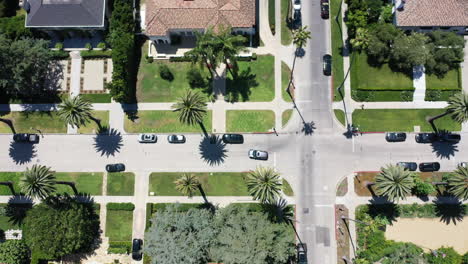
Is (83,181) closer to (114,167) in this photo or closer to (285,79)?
(114,167)

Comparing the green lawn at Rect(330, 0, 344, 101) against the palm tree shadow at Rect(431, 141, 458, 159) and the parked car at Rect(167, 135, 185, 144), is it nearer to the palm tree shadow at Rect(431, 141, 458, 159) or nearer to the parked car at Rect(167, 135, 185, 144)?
the palm tree shadow at Rect(431, 141, 458, 159)

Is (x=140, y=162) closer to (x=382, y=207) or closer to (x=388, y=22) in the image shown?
(x=382, y=207)

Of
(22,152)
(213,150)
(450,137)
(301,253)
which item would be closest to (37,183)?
(22,152)

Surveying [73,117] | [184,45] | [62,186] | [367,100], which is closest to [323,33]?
[367,100]

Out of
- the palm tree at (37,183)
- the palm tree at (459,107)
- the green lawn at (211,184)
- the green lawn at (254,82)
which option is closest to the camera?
the palm tree at (37,183)

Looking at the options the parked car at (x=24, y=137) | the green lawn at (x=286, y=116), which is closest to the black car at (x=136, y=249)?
the parked car at (x=24, y=137)

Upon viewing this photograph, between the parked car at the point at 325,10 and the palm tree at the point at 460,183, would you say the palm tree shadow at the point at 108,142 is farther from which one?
the palm tree at the point at 460,183
